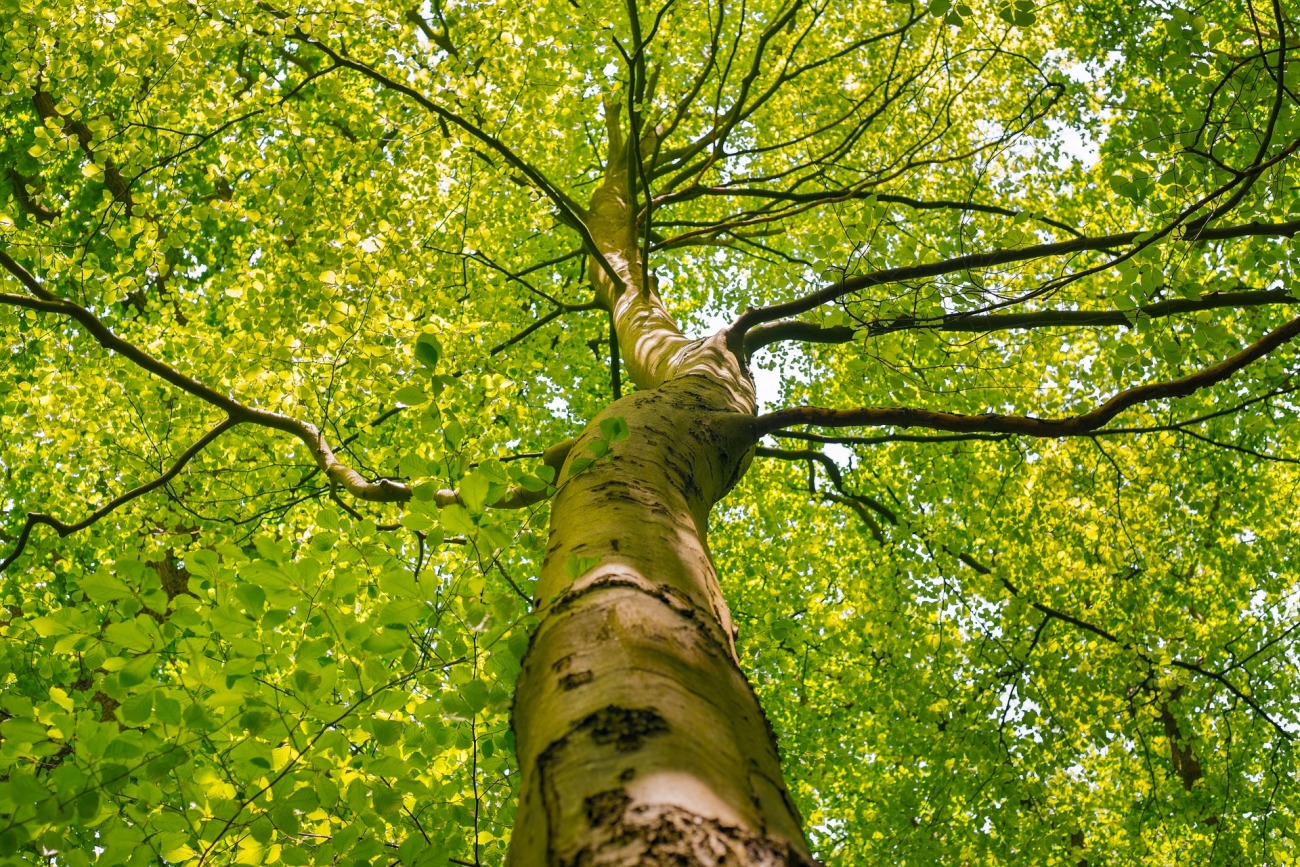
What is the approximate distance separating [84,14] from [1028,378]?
757 cm

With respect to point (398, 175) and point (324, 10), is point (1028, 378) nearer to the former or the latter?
point (398, 175)

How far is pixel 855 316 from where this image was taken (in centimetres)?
336

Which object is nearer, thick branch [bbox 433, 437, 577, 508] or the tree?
the tree

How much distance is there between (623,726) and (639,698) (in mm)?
68

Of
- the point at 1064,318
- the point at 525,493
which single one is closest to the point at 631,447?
the point at 525,493

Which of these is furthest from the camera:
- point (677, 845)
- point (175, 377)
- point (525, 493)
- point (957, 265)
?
point (175, 377)

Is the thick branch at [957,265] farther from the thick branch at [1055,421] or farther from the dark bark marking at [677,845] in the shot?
the dark bark marking at [677,845]

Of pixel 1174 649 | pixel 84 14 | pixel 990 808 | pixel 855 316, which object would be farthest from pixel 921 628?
pixel 84 14

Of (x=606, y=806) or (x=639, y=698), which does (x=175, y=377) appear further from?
(x=606, y=806)

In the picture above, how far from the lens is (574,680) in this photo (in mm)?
1314

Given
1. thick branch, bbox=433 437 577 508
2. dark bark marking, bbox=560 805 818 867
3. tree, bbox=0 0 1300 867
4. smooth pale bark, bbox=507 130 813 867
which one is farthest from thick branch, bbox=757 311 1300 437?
dark bark marking, bbox=560 805 818 867

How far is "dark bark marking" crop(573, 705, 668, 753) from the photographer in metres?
1.12

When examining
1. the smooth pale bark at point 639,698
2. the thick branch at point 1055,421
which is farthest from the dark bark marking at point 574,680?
the thick branch at point 1055,421

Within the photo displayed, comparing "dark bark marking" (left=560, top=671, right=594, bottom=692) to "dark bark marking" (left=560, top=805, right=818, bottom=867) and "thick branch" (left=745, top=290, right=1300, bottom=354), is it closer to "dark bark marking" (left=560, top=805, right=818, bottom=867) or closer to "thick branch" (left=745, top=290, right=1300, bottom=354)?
"dark bark marking" (left=560, top=805, right=818, bottom=867)
